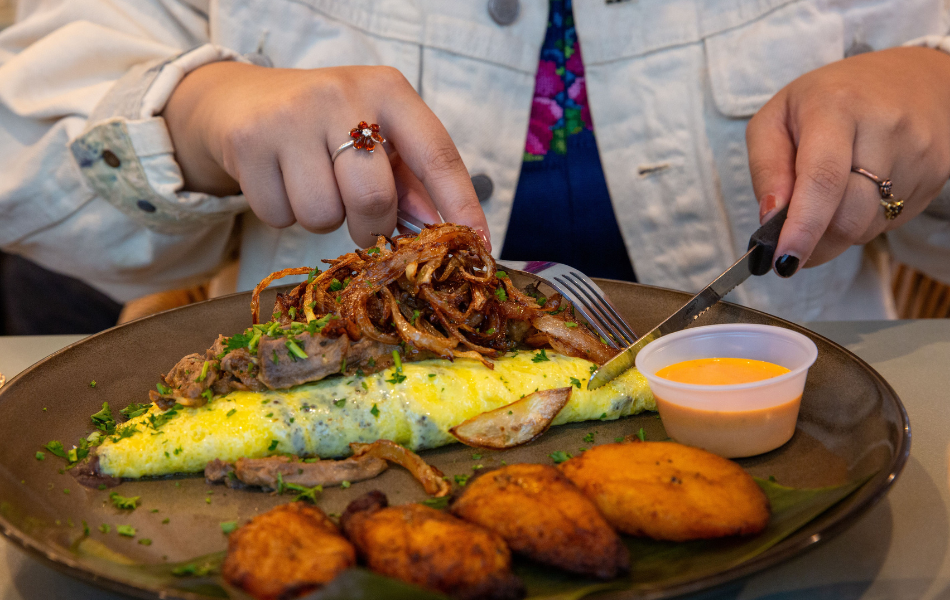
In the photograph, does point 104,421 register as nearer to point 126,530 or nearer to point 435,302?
point 126,530

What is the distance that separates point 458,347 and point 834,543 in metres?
1.21

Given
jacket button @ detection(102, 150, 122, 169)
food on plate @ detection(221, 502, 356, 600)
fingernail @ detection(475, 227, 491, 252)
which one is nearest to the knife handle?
fingernail @ detection(475, 227, 491, 252)

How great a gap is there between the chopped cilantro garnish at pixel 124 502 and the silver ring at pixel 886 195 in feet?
8.32

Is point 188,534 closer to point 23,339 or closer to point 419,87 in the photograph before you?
point 23,339

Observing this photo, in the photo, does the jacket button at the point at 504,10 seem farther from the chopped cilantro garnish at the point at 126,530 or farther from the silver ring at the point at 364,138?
the chopped cilantro garnish at the point at 126,530

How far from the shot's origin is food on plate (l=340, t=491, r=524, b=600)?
1259mm

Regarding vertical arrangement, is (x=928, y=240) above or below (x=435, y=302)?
below

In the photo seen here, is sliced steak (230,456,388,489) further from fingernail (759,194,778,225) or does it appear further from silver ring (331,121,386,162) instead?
fingernail (759,194,778,225)

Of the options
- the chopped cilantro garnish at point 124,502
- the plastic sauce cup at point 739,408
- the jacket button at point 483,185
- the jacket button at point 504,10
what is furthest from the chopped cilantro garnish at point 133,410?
the jacket button at point 504,10

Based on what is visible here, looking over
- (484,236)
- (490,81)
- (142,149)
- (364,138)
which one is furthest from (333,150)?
(490,81)

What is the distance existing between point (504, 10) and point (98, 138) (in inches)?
74.1

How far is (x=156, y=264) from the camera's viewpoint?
366 cm

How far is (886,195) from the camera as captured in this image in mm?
2533

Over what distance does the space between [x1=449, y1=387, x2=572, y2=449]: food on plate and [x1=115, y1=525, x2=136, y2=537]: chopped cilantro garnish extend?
84cm
